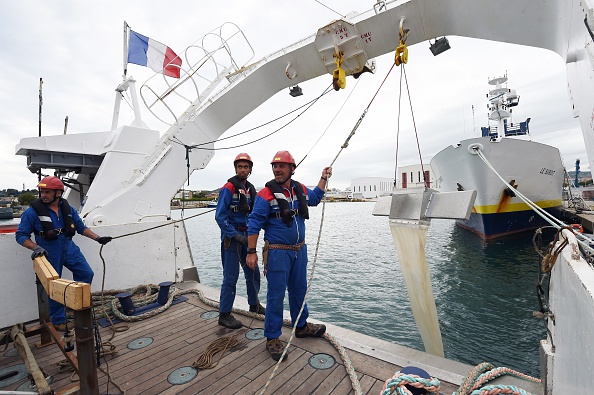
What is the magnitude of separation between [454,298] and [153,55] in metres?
7.37

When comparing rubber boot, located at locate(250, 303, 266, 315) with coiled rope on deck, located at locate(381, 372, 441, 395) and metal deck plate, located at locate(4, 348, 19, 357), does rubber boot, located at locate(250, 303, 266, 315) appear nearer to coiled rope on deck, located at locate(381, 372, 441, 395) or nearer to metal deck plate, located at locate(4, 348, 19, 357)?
metal deck plate, located at locate(4, 348, 19, 357)

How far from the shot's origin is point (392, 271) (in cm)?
848

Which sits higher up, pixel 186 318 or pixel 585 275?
pixel 585 275

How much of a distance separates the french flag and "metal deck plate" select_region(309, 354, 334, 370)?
15.8 ft

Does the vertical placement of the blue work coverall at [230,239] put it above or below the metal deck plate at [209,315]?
above

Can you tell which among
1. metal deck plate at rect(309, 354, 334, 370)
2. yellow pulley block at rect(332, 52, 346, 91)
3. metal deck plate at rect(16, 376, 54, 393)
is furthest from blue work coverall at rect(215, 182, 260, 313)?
yellow pulley block at rect(332, 52, 346, 91)

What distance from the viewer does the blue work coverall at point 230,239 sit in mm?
3184

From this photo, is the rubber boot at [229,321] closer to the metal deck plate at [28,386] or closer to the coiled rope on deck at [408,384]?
the metal deck plate at [28,386]

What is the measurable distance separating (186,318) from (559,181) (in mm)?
16858

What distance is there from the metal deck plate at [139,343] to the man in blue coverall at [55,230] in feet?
2.22

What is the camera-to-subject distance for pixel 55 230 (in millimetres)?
3086

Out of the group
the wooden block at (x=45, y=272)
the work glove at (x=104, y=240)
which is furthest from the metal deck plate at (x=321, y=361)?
the work glove at (x=104, y=240)

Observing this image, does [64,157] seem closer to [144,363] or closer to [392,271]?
[144,363]

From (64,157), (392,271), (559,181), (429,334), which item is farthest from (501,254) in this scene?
(64,157)
